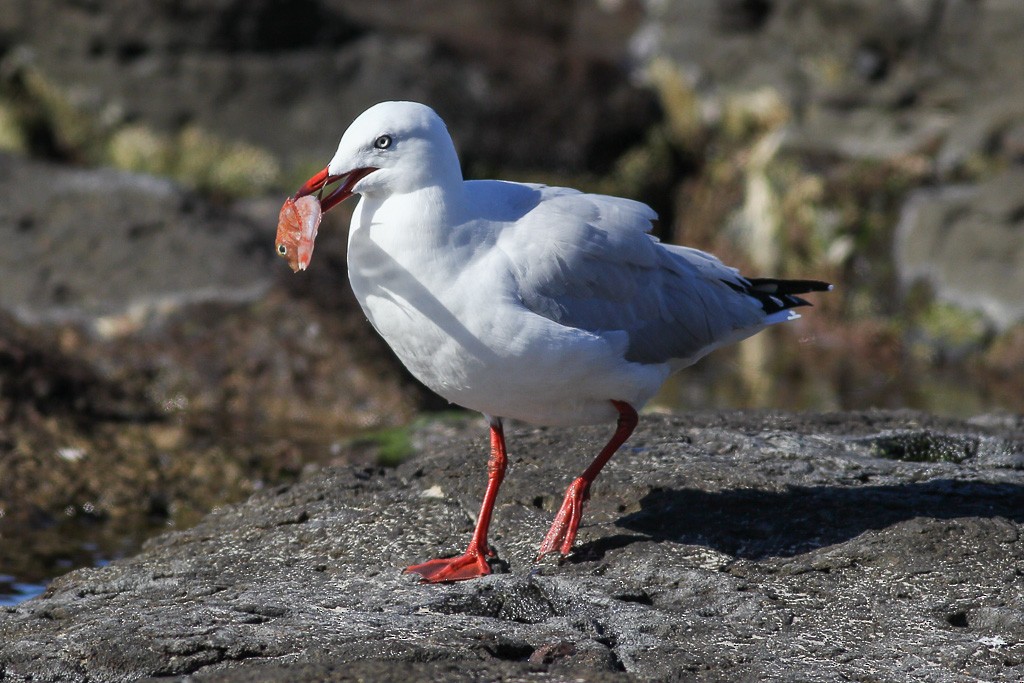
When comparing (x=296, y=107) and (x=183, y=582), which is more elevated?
(x=296, y=107)

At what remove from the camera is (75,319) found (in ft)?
32.4

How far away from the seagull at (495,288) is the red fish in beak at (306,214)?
0.04 ft

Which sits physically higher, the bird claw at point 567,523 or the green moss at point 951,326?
the bird claw at point 567,523

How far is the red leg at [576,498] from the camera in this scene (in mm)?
5246

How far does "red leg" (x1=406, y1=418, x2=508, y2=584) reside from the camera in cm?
503

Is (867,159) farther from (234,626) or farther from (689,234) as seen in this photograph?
(234,626)

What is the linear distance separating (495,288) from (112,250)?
6.25m

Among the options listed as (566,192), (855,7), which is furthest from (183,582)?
(855,7)

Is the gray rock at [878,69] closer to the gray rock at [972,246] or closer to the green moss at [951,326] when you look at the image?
the gray rock at [972,246]

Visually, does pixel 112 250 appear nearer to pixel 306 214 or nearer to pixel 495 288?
pixel 306 214

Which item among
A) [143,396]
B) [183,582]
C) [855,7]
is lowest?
[143,396]

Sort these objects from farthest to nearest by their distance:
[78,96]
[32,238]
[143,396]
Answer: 1. [78,96]
2. [32,238]
3. [143,396]

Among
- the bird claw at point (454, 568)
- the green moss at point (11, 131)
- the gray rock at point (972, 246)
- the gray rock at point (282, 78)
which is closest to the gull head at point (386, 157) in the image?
the bird claw at point (454, 568)

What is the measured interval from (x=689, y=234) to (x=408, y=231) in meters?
10.3
